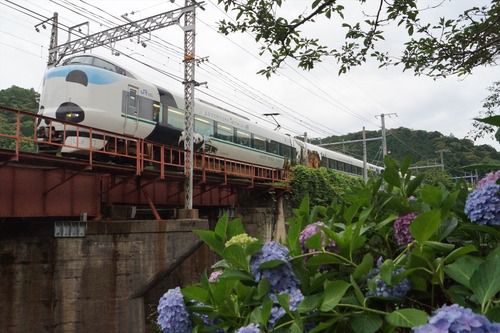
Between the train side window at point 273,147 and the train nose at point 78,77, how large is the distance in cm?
1291

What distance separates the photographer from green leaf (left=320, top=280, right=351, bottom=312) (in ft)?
4.47

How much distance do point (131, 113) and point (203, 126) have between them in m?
4.39

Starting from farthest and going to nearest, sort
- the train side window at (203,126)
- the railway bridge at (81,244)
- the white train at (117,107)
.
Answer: the train side window at (203,126)
the white train at (117,107)
the railway bridge at (81,244)

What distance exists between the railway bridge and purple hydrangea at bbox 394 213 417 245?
30.2 ft

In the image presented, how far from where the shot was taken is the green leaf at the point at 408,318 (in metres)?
1.21

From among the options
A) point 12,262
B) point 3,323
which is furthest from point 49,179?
point 3,323

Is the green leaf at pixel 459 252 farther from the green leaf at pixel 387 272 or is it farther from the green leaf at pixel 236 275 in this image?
the green leaf at pixel 236 275

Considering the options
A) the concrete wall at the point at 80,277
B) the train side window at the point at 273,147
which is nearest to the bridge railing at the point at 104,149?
the concrete wall at the point at 80,277

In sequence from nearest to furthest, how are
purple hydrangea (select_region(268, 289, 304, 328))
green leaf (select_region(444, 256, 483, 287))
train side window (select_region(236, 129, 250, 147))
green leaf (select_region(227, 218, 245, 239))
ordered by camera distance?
1. green leaf (select_region(444, 256, 483, 287))
2. purple hydrangea (select_region(268, 289, 304, 328))
3. green leaf (select_region(227, 218, 245, 239))
4. train side window (select_region(236, 129, 250, 147))

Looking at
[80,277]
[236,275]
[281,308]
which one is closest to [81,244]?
[80,277]

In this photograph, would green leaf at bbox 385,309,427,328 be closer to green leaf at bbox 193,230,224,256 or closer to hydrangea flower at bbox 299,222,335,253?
hydrangea flower at bbox 299,222,335,253

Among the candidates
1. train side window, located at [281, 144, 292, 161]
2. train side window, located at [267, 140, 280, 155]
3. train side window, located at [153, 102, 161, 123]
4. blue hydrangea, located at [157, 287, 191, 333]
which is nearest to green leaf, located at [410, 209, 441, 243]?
blue hydrangea, located at [157, 287, 191, 333]

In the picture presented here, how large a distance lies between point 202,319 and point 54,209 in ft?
34.0

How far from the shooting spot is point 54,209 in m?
10.9
